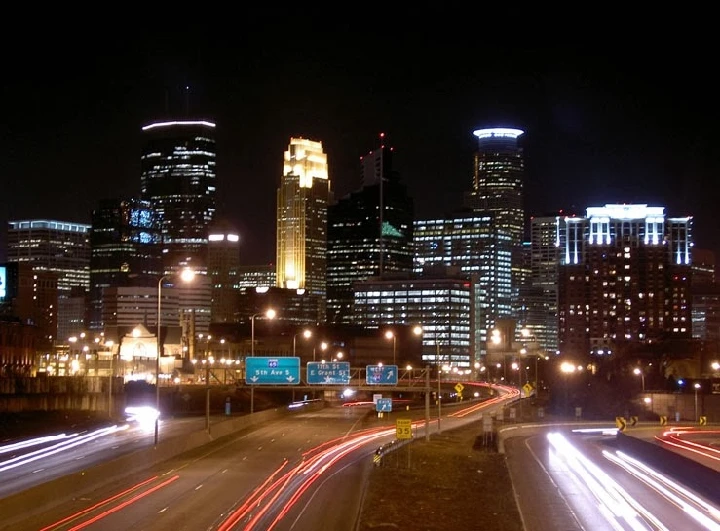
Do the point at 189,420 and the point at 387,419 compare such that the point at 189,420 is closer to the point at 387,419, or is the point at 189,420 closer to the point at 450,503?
the point at 387,419

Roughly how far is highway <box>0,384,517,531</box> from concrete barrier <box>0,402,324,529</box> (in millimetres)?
220

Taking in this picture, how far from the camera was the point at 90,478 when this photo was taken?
43156mm

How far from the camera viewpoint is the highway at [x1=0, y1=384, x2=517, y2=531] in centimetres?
3516

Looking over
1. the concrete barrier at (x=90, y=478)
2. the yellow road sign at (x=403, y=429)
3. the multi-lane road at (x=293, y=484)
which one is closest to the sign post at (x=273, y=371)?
the multi-lane road at (x=293, y=484)

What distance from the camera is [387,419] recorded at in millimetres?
100500

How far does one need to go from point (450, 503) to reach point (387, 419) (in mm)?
58493

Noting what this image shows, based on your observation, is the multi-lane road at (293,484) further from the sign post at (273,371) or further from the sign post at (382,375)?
the sign post at (382,375)

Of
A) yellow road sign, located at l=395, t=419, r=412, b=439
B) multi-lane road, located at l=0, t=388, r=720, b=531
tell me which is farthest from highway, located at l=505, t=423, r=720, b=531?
yellow road sign, located at l=395, t=419, r=412, b=439

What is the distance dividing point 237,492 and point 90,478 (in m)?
6.16

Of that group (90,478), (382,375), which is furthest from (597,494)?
(382,375)

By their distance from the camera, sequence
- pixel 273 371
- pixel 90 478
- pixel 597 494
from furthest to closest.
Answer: pixel 273 371 < pixel 597 494 < pixel 90 478

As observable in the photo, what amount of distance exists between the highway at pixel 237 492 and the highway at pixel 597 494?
7.79 metres

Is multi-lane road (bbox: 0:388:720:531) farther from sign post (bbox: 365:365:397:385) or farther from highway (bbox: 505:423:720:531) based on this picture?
sign post (bbox: 365:365:397:385)

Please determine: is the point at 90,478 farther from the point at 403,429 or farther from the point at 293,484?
the point at 403,429
